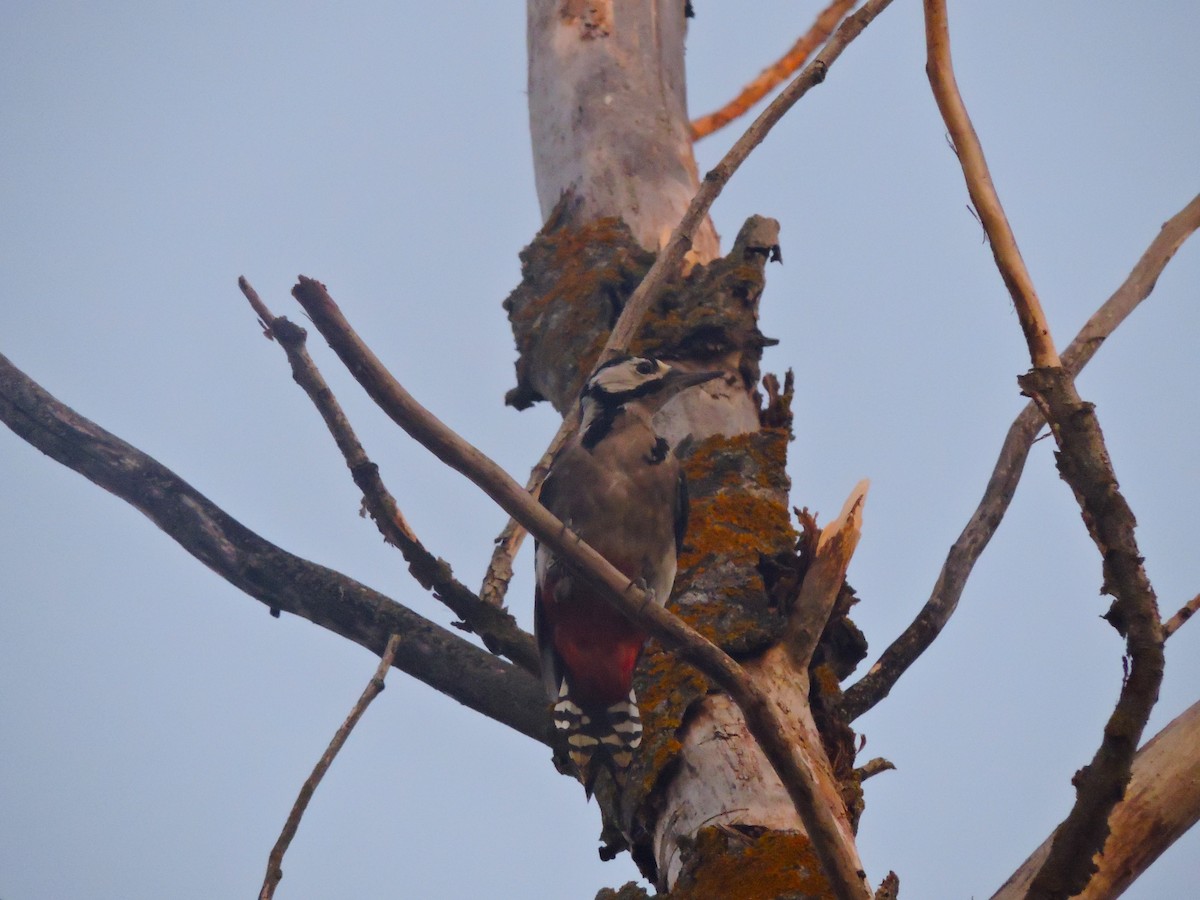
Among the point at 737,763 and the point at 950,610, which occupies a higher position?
the point at 950,610

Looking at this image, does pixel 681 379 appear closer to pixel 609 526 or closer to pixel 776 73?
pixel 609 526

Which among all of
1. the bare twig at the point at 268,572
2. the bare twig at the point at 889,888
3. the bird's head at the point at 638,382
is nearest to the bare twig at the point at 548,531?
the bare twig at the point at 889,888

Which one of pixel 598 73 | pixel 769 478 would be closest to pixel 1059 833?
pixel 769 478

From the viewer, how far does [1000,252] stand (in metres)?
2.47

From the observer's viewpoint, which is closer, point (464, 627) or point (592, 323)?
point (464, 627)

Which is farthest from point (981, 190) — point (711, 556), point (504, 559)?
point (504, 559)

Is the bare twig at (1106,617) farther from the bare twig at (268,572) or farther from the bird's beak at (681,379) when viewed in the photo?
the bird's beak at (681,379)

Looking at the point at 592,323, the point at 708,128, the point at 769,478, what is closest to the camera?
the point at 769,478

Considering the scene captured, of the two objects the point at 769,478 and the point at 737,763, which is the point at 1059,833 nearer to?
the point at 737,763

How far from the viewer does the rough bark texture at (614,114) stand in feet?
15.4

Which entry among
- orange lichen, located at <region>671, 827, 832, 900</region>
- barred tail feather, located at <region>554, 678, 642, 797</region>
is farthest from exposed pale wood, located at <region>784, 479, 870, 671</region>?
orange lichen, located at <region>671, 827, 832, 900</region>

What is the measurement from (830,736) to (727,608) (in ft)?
1.32

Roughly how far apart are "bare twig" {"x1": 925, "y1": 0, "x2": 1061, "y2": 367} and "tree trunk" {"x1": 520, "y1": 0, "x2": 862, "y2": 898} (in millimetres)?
1011

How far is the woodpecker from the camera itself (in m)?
3.71
